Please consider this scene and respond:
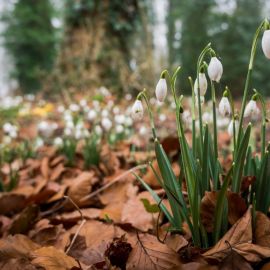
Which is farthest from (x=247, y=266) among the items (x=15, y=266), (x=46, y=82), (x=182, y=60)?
(x=182, y=60)

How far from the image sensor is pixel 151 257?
107 centimetres

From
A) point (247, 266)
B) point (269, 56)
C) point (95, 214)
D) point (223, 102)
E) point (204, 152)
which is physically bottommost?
point (95, 214)

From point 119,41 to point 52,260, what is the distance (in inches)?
241

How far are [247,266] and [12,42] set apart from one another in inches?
Result: 577

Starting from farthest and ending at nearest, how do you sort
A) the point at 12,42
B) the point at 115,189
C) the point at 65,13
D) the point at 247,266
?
1. the point at 12,42
2. the point at 65,13
3. the point at 115,189
4. the point at 247,266

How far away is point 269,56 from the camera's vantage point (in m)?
1.05

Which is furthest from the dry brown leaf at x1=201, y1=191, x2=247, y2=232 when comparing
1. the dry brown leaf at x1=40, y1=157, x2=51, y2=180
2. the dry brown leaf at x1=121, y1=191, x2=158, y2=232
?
the dry brown leaf at x1=40, y1=157, x2=51, y2=180

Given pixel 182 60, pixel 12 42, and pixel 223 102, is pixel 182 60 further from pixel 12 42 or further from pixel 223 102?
pixel 223 102

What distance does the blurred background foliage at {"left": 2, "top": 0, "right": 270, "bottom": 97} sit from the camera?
22.2 ft

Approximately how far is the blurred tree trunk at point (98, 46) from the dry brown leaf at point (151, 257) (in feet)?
18.3

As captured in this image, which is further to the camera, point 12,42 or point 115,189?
point 12,42

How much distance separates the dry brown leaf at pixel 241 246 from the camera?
1016 millimetres

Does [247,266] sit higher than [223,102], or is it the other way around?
[223,102]

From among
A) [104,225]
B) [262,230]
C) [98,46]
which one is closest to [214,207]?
[262,230]
